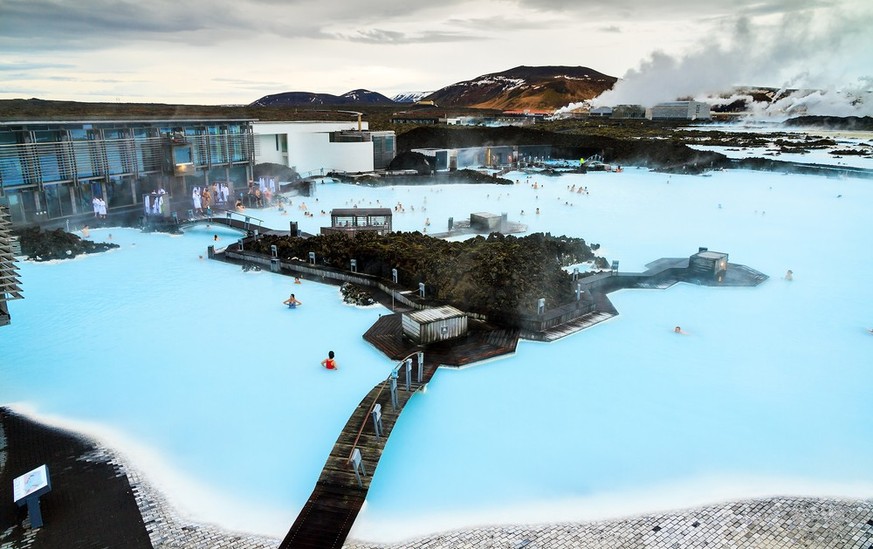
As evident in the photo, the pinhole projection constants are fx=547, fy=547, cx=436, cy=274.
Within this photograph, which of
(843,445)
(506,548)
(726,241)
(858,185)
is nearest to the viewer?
(506,548)

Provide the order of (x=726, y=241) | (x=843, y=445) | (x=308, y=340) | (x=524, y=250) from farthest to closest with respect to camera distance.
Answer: (x=726, y=241)
(x=524, y=250)
(x=308, y=340)
(x=843, y=445)

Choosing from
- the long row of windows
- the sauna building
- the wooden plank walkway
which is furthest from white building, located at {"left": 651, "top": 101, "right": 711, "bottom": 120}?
the wooden plank walkway

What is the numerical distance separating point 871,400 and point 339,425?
12178mm

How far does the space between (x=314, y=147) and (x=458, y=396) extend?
125ft

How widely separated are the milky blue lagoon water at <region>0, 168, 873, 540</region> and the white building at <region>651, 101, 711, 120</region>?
10345 cm

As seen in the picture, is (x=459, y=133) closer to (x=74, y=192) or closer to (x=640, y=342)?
(x=74, y=192)

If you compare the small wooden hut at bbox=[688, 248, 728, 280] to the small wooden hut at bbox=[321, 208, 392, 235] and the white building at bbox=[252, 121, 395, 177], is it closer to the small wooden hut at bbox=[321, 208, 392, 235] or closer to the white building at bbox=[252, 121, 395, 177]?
the small wooden hut at bbox=[321, 208, 392, 235]

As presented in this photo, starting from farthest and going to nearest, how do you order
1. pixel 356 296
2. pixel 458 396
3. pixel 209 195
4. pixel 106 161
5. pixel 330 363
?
pixel 209 195, pixel 106 161, pixel 356 296, pixel 330 363, pixel 458 396

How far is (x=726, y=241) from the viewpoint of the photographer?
27.5 metres

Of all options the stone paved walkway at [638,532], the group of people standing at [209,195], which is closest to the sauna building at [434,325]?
the stone paved walkway at [638,532]

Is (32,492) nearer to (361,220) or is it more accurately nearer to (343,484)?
(343,484)

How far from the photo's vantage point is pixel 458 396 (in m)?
12.5

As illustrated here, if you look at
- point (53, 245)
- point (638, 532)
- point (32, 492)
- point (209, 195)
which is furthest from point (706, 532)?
point (209, 195)

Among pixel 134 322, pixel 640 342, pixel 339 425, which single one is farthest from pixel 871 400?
pixel 134 322
